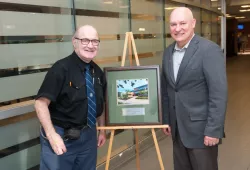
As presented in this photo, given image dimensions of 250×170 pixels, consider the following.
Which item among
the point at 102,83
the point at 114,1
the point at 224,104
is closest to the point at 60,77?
the point at 102,83

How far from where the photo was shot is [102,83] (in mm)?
2389

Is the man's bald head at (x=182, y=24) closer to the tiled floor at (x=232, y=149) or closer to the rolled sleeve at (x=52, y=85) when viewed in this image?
the rolled sleeve at (x=52, y=85)

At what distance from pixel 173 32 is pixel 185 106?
538 mm

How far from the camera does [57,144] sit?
1920 millimetres

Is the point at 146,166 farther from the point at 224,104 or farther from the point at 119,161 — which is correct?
the point at 224,104

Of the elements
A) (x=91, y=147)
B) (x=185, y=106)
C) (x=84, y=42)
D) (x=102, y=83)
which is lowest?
(x=91, y=147)

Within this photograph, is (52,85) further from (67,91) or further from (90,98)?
(90,98)

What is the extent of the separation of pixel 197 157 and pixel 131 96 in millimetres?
779

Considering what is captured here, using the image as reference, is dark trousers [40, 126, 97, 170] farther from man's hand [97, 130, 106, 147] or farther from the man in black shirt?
man's hand [97, 130, 106, 147]

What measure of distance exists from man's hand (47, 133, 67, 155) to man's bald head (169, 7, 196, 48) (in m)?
1.07

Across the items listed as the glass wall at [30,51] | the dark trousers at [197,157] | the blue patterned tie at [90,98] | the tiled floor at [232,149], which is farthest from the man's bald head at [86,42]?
the tiled floor at [232,149]

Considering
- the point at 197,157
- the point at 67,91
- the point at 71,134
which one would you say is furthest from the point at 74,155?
the point at 197,157

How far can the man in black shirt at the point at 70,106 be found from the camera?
194 cm

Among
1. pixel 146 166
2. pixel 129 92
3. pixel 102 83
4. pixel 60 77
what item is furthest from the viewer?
pixel 146 166
